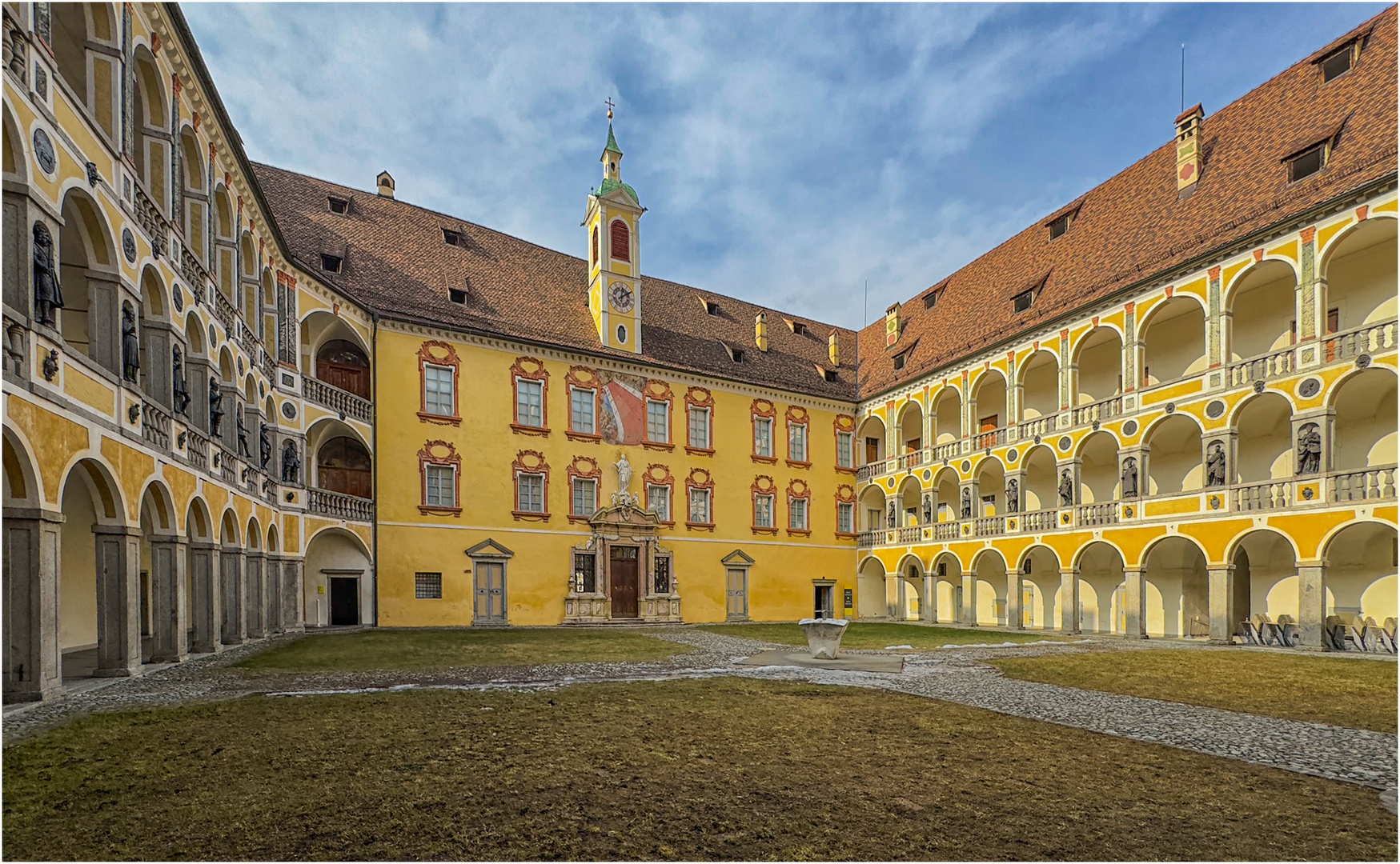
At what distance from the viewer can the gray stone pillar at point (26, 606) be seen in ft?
30.4

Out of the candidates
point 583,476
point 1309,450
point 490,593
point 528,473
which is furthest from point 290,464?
point 1309,450

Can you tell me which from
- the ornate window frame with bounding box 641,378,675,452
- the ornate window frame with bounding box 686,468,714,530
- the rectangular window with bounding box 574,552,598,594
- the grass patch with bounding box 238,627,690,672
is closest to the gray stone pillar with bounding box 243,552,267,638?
the grass patch with bounding box 238,627,690,672

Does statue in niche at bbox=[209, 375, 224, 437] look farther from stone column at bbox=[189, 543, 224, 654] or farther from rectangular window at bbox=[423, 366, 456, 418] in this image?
rectangular window at bbox=[423, 366, 456, 418]

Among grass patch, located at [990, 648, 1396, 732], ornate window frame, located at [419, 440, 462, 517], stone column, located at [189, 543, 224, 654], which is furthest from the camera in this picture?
ornate window frame, located at [419, 440, 462, 517]

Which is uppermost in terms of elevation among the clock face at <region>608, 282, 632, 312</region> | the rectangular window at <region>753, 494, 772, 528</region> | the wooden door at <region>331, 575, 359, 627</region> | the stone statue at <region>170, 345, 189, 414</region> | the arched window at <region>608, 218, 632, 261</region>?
the arched window at <region>608, 218, 632, 261</region>

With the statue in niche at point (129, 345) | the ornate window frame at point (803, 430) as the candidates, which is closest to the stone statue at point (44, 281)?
the statue in niche at point (129, 345)

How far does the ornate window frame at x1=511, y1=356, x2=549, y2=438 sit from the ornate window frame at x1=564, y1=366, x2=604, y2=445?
3.07ft

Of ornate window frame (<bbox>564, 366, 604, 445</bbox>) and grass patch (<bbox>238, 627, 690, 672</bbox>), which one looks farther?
ornate window frame (<bbox>564, 366, 604, 445</bbox>)

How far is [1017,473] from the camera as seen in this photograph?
2986 cm

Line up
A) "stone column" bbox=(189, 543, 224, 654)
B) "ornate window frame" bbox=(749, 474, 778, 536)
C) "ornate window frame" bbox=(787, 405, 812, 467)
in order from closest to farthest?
"stone column" bbox=(189, 543, 224, 654) < "ornate window frame" bbox=(749, 474, 778, 536) < "ornate window frame" bbox=(787, 405, 812, 467)

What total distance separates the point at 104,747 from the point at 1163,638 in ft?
89.9

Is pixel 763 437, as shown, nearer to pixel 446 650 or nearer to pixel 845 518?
pixel 845 518

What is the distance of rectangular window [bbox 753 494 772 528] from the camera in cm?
3562

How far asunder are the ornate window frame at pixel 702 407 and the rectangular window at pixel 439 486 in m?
10.4
